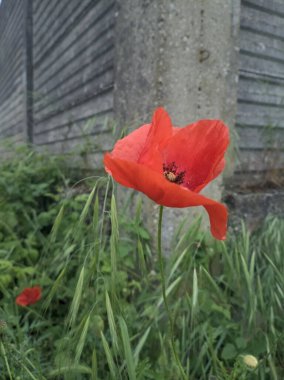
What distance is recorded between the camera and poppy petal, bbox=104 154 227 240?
0.53 metres

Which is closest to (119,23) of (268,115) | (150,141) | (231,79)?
(231,79)

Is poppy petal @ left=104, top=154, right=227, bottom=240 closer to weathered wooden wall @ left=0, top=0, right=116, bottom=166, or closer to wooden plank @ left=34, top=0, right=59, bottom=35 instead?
weathered wooden wall @ left=0, top=0, right=116, bottom=166

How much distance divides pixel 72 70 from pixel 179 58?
6.12ft

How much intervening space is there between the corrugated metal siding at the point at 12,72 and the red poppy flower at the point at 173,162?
5378mm

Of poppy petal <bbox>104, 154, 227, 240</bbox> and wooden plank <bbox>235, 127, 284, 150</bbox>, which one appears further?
wooden plank <bbox>235, 127, 284, 150</bbox>

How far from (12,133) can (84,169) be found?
3.96 meters

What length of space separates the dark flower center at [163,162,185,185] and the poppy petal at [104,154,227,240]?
13cm

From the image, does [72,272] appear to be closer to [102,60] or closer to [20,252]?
[20,252]

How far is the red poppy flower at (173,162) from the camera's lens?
0.54 metres

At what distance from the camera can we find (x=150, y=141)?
64 cm

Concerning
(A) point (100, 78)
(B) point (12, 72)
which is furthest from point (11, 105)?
(A) point (100, 78)

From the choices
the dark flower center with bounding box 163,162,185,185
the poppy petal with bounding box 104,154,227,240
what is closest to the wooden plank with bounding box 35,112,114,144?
the dark flower center with bounding box 163,162,185,185

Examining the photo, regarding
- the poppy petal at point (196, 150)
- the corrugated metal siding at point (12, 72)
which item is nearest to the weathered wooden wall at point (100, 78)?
the corrugated metal siding at point (12, 72)

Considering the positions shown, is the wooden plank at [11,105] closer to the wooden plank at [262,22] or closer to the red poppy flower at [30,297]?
the wooden plank at [262,22]
